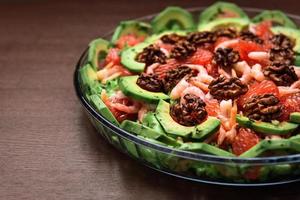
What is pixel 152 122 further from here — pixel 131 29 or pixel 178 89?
pixel 131 29

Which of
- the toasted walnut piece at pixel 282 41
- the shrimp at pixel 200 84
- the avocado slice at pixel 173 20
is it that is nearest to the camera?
the shrimp at pixel 200 84

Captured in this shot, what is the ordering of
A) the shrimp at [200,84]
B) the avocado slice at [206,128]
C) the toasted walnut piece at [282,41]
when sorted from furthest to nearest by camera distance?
the toasted walnut piece at [282,41]
the shrimp at [200,84]
the avocado slice at [206,128]

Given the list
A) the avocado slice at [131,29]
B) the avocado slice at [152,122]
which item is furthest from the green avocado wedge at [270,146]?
the avocado slice at [131,29]

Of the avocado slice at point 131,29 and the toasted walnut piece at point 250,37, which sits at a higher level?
the toasted walnut piece at point 250,37

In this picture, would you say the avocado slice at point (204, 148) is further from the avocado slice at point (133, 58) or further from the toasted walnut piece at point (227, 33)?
the toasted walnut piece at point (227, 33)

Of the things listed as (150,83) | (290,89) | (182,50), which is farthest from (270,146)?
(182,50)

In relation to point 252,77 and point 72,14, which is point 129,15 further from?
point 252,77

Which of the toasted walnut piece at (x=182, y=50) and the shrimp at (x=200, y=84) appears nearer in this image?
the shrimp at (x=200, y=84)

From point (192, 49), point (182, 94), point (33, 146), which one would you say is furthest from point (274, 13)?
point (33, 146)
